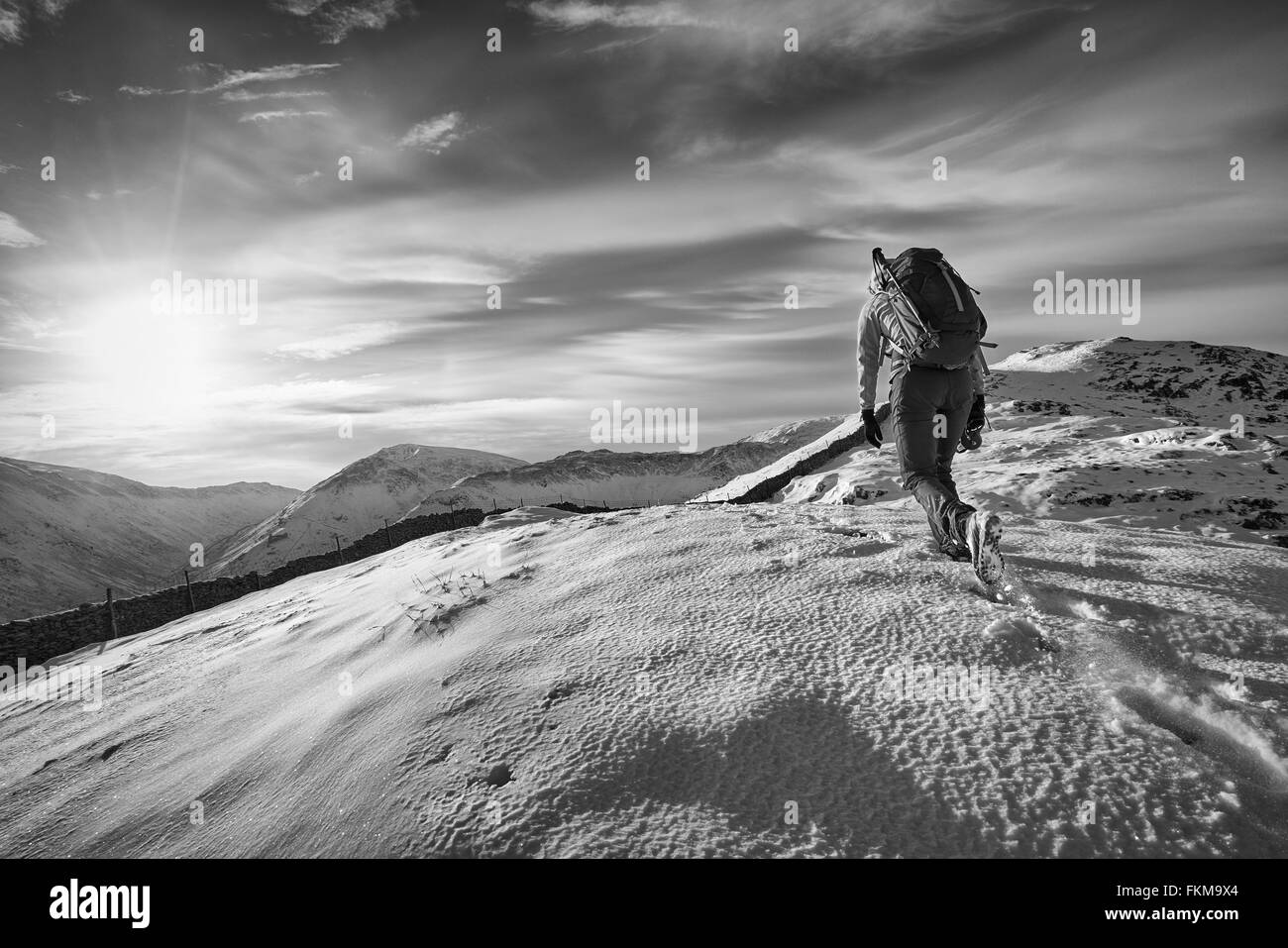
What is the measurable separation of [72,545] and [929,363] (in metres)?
187

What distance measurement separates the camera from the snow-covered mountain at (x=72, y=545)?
316ft

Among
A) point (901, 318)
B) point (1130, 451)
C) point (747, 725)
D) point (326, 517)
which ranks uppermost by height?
point (901, 318)

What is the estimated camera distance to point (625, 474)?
544 feet

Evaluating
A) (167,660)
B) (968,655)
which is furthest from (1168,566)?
(167,660)

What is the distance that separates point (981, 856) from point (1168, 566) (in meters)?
3.03

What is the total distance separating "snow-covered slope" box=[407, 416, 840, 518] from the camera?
14088 centimetres

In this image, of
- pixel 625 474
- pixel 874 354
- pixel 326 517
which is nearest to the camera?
pixel 874 354

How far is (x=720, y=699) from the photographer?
2197 millimetres

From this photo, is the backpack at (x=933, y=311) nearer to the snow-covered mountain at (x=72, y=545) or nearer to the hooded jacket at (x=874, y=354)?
the hooded jacket at (x=874, y=354)

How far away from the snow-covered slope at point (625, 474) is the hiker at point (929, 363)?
128060 millimetres

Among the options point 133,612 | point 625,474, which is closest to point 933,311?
point 133,612

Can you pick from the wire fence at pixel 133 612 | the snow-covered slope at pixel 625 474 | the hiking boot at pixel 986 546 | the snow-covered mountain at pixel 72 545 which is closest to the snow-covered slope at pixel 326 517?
the snow-covered mountain at pixel 72 545

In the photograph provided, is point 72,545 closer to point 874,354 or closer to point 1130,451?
point 874,354
